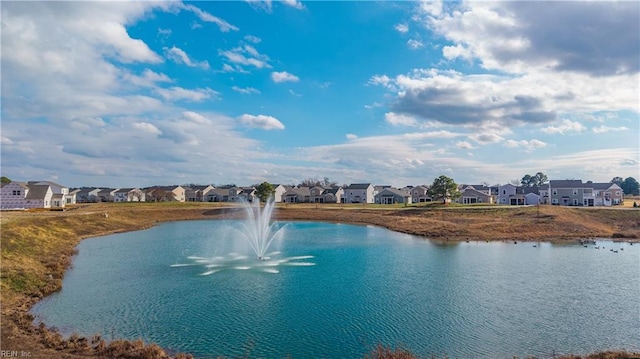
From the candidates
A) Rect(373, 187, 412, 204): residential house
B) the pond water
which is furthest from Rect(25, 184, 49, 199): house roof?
Rect(373, 187, 412, 204): residential house

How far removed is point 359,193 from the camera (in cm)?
12488

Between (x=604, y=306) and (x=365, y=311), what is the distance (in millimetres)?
15357

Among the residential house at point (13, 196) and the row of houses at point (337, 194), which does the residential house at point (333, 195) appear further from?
the residential house at point (13, 196)

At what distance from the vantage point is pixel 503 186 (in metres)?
105

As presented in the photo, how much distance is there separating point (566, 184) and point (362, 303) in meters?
90.6

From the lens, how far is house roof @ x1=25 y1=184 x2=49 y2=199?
86.9 m

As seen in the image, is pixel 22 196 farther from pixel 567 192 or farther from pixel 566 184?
pixel 566 184

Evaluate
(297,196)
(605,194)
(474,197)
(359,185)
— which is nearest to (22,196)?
(297,196)

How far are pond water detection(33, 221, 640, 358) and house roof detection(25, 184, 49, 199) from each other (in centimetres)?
5857

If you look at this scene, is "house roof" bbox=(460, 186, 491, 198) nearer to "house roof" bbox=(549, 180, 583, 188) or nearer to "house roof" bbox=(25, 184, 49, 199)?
"house roof" bbox=(549, 180, 583, 188)

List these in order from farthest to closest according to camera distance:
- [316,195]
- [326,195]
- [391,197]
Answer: [316,195]
[326,195]
[391,197]

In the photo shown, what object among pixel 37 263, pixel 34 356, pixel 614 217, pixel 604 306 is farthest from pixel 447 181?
pixel 34 356

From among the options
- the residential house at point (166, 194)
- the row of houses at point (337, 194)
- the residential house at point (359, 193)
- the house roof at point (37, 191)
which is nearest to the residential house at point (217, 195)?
the row of houses at point (337, 194)

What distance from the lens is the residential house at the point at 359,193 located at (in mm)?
124188
